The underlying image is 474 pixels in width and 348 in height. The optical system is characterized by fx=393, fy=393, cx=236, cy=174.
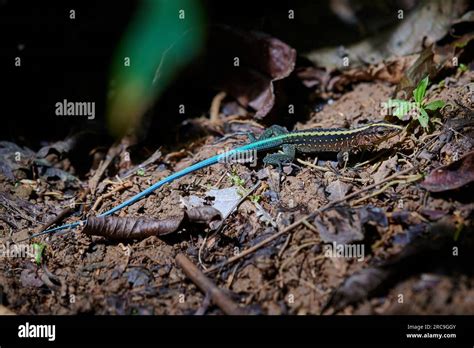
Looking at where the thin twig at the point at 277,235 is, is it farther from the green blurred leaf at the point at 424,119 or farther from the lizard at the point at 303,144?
the green blurred leaf at the point at 424,119

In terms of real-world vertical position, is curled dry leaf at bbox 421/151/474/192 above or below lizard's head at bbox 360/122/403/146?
below

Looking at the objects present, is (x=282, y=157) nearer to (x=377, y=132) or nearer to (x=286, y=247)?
(x=377, y=132)

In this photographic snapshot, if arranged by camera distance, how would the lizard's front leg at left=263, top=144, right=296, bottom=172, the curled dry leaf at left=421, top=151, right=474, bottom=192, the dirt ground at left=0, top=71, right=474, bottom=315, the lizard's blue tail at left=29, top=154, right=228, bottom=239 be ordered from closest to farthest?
the dirt ground at left=0, top=71, right=474, bottom=315 < the curled dry leaf at left=421, top=151, right=474, bottom=192 < the lizard's blue tail at left=29, top=154, right=228, bottom=239 < the lizard's front leg at left=263, top=144, right=296, bottom=172

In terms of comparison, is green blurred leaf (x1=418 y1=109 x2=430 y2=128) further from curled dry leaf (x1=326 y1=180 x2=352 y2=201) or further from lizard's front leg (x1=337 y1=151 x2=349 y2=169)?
curled dry leaf (x1=326 y1=180 x2=352 y2=201)

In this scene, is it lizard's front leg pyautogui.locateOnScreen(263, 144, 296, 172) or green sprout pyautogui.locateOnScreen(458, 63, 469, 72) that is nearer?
lizard's front leg pyautogui.locateOnScreen(263, 144, 296, 172)

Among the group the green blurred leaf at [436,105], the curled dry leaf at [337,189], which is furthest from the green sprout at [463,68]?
the curled dry leaf at [337,189]

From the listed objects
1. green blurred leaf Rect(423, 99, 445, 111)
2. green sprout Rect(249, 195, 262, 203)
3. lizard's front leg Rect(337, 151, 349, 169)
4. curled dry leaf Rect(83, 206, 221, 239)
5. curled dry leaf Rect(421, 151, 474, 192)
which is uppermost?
green blurred leaf Rect(423, 99, 445, 111)

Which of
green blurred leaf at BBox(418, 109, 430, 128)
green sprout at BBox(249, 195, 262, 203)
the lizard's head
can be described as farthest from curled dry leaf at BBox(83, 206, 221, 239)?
green blurred leaf at BBox(418, 109, 430, 128)

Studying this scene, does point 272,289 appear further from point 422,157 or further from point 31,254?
point 31,254
